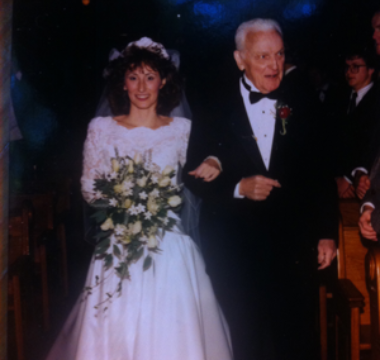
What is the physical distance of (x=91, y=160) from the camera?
2027 mm

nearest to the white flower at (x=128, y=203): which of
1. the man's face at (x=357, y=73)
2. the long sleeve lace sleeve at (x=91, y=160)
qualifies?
the long sleeve lace sleeve at (x=91, y=160)

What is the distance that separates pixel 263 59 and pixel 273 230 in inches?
30.8

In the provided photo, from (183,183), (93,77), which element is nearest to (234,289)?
(183,183)

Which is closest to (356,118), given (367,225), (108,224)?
(367,225)

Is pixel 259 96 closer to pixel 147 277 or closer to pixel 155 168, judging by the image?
pixel 155 168

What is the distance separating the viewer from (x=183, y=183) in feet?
6.52

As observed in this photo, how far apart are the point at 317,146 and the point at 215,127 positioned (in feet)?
1.54

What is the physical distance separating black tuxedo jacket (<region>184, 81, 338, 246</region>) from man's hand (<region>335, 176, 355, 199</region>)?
15 centimetres

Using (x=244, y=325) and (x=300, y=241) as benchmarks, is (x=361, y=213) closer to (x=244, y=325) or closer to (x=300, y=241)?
(x=300, y=241)

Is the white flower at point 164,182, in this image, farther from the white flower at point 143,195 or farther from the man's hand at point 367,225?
the man's hand at point 367,225

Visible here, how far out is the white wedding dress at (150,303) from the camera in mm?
1784

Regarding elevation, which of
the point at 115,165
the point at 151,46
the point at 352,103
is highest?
the point at 151,46

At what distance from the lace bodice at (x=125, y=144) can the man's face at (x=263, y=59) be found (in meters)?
0.38

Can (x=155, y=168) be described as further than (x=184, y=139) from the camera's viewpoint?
No
